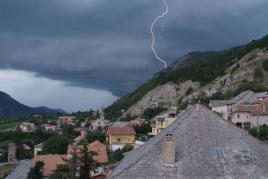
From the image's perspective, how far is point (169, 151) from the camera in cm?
2078

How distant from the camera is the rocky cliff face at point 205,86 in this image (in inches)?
5866

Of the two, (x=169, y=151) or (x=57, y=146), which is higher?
(x=169, y=151)

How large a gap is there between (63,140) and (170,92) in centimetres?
10194

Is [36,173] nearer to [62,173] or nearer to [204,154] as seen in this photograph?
[62,173]

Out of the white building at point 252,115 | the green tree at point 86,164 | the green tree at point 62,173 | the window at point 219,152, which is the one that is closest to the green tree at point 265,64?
the white building at point 252,115

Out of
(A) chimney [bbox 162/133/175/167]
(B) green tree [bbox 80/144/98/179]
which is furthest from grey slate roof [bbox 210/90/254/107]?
(A) chimney [bbox 162/133/175/167]

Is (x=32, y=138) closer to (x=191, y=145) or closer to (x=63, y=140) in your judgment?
(x=63, y=140)

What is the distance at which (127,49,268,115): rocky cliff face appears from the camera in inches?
5866

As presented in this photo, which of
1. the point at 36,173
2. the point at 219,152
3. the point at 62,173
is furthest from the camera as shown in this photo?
the point at 36,173

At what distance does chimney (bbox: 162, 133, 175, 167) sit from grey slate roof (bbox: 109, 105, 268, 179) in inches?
9.4

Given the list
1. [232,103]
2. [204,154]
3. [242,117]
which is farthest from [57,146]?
[204,154]

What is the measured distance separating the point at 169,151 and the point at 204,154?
5.52ft

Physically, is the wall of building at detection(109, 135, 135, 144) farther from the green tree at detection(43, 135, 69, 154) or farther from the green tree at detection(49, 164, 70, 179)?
the green tree at detection(49, 164, 70, 179)

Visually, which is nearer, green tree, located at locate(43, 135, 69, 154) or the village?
the village
